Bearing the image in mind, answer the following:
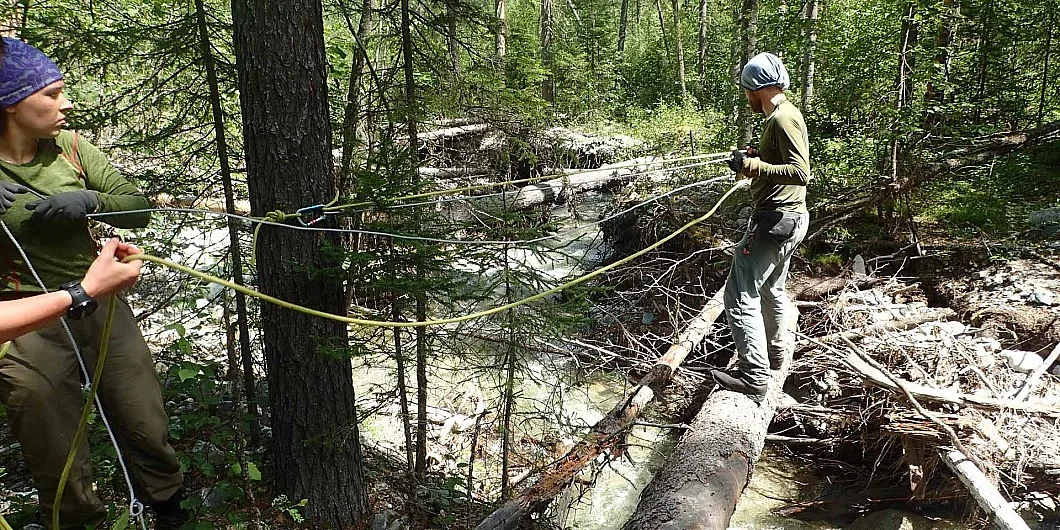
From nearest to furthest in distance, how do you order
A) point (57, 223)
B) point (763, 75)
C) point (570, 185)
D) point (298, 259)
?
1. point (57, 223)
2. point (298, 259)
3. point (763, 75)
4. point (570, 185)

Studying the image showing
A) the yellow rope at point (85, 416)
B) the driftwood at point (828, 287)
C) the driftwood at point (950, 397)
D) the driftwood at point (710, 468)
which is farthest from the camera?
the driftwood at point (828, 287)

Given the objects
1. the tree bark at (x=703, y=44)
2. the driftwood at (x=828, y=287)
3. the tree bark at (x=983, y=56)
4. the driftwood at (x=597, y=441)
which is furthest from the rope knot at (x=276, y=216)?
the tree bark at (x=703, y=44)

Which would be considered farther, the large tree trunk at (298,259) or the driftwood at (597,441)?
the driftwood at (597,441)

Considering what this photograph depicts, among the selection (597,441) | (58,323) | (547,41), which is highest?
(547,41)

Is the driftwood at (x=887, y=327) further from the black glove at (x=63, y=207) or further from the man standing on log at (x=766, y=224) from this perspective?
the black glove at (x=63, y=207)

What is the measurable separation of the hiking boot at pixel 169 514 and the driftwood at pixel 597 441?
155 cm

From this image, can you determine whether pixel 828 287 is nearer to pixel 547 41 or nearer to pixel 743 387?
pixel 743 387

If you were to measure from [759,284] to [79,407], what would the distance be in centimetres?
384

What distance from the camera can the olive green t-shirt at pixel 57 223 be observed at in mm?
2451

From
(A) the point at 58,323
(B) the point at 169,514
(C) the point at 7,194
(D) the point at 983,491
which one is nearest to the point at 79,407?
(A) the point at 58,323

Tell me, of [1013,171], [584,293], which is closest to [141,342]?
[584,293]

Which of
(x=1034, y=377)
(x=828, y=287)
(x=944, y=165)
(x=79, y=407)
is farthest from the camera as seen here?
(x=944, y=165)

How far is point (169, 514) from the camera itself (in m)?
2.97

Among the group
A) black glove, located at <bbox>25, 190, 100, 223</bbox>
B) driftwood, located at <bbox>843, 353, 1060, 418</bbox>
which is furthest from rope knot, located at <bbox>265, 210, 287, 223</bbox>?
driftwood, located at <bbox>843, 353, 1060, 418</bbox>
